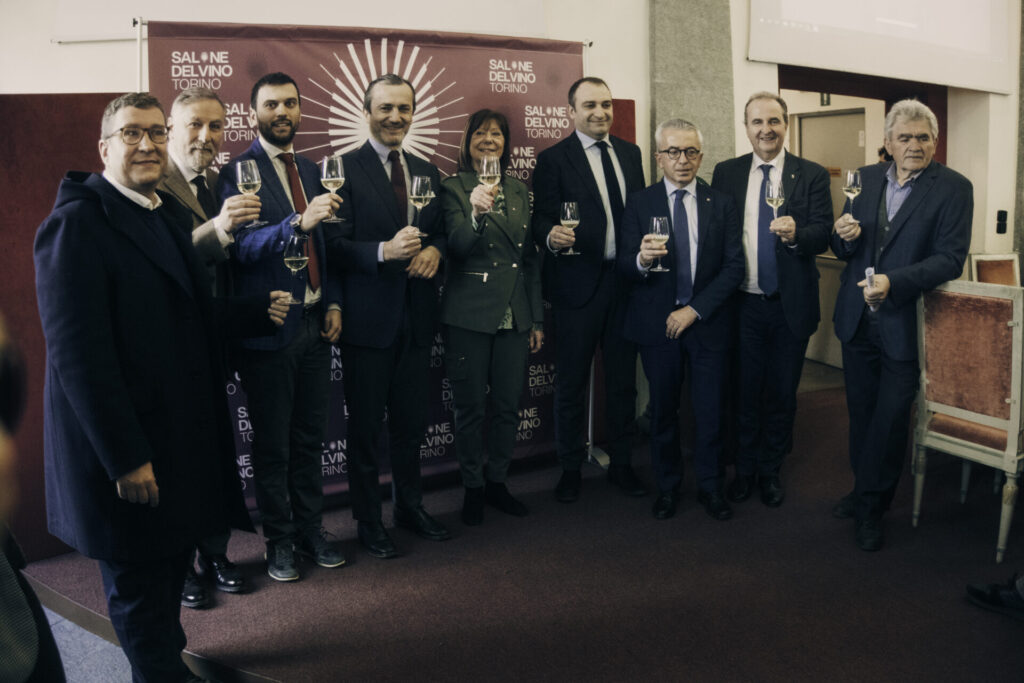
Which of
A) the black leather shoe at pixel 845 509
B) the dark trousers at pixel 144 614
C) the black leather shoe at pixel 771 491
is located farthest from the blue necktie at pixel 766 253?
the dark trousers at pixel 144 614

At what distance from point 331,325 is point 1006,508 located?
2664mm

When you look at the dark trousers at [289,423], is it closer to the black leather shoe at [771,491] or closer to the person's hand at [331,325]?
the person's hand at [331,325]

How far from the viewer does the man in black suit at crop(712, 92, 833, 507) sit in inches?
140

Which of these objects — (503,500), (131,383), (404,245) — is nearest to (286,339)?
(404,245)

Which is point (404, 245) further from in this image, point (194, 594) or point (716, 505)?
point (716, 505)

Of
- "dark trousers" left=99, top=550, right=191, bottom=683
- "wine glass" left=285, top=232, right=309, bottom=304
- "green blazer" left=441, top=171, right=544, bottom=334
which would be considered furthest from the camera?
"green blazer" left=441, top=171, right=544, bottom=334

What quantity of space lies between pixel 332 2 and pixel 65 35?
1.14 m

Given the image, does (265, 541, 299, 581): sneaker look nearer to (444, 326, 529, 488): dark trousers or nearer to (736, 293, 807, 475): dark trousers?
(444, 326, 529, 488): dark trousers

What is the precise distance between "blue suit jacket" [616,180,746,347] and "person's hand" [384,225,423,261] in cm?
103

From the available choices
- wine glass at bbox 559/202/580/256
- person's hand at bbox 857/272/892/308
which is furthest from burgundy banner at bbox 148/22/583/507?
person's hand at bbox 857/272/892/308

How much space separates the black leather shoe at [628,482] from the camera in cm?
388

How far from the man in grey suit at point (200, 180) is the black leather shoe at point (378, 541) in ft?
1.69

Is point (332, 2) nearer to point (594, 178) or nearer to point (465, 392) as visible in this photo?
point (594, 178)

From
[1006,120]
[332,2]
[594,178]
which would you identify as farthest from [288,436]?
[1006,120]
